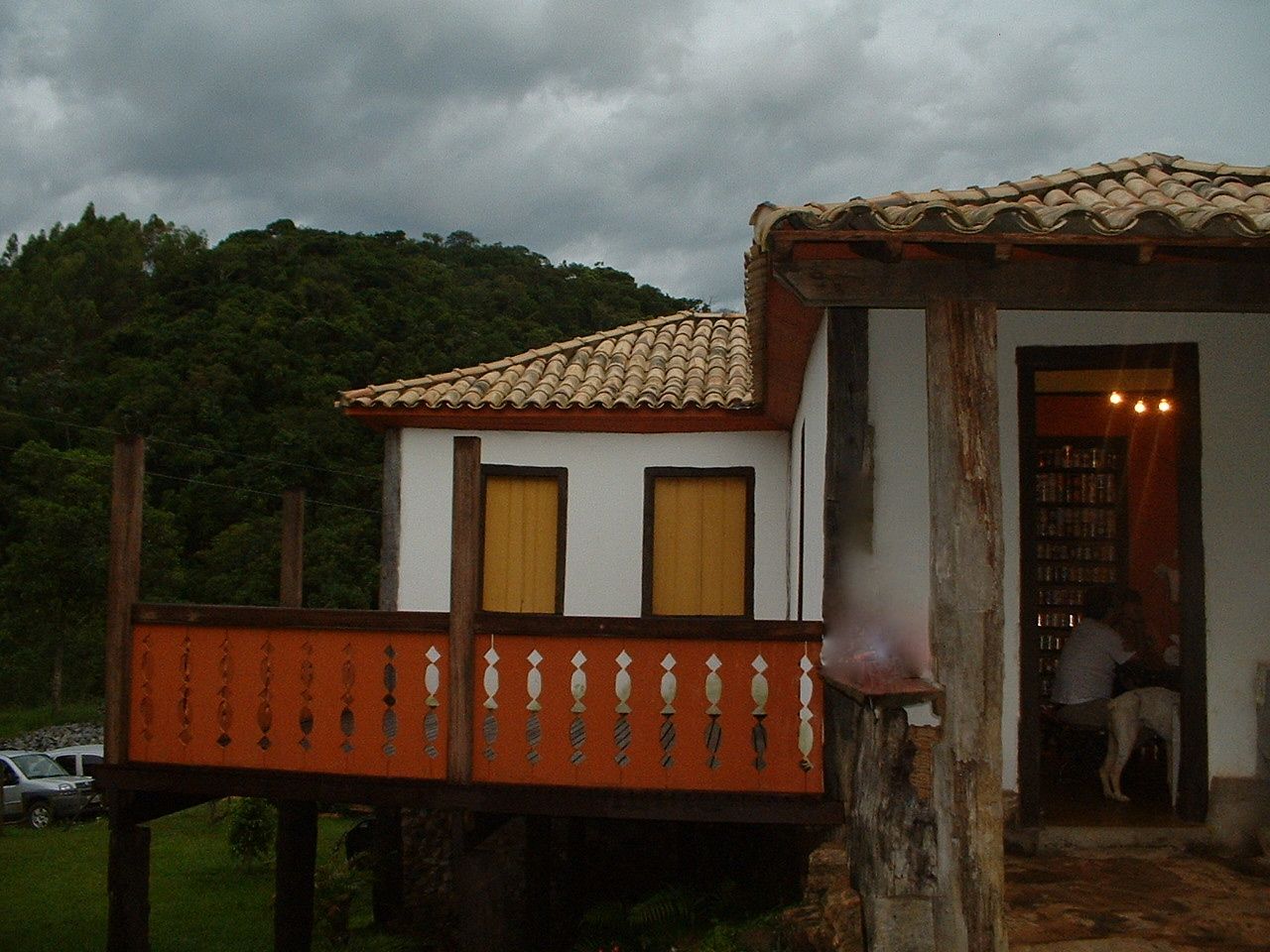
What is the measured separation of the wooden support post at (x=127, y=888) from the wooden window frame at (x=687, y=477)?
4.67 m

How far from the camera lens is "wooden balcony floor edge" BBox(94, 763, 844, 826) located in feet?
20.2

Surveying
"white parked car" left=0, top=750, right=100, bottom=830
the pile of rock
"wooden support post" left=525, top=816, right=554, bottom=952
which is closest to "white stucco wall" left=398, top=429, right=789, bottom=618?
"wooden support post" left=525, top=816, right=554, bottom=952

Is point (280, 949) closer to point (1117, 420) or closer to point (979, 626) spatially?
point (979, 626)

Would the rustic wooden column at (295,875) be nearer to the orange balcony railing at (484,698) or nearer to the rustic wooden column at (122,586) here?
the rustic wooden column at (122,586)

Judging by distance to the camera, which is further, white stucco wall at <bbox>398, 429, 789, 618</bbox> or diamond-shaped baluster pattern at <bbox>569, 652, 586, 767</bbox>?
white stucco wall at <bbox>398, 429, 789, 618</bbox>

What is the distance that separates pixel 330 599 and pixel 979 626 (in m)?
25.4

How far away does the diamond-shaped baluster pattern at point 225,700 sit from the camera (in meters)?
6.99

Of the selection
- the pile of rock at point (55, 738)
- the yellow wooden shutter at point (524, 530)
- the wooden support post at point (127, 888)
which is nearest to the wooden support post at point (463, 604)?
the wooden support post at point (127, 888)

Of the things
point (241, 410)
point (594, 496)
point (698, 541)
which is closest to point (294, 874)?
point (594, 496)

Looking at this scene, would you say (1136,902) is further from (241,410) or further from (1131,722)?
(241,410)

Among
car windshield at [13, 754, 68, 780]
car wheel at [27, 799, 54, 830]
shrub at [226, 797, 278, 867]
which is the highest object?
shrub at [226, 797, 278, 867]

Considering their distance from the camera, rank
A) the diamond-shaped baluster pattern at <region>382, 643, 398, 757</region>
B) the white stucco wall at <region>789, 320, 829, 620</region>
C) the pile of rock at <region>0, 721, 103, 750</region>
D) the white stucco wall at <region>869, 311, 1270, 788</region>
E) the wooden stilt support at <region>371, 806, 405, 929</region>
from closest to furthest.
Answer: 1. the white stucco wall at <region>869, 311, 1270, 788</region>
2. the diamond-shaped baluster pattern at <region>382, 643, 398, 757</region>
3. the white stucco wall at <region>789, 320, 829, 620</region>
4. the wooden stilt support at <region>371, 806, 405, 929</region>
5. the pile of rock at <region>0, 721, 103, 750</region>

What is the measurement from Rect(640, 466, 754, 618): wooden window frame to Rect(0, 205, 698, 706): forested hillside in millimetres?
18819

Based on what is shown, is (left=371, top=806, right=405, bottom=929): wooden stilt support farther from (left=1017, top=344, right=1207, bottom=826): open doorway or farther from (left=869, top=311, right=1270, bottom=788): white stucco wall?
(left=869, top=311, right=1270, bottom=788): white stucco wall
